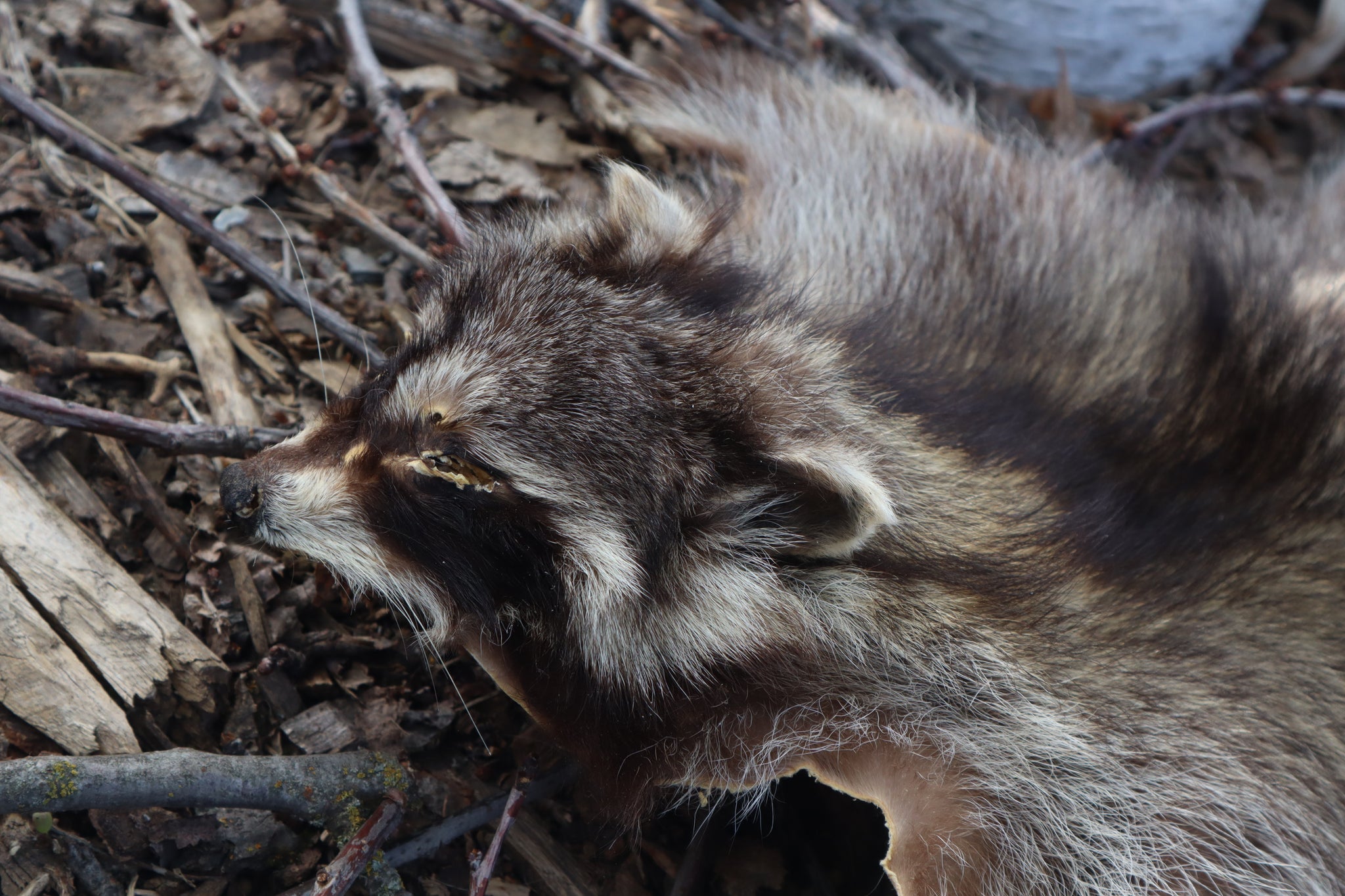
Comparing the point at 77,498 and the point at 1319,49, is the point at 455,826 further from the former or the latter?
the point at 1319,49

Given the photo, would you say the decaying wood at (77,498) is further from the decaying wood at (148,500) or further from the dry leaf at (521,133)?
the dry leaf at (521,133)

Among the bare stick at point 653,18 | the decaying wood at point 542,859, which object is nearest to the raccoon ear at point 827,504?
the decaying wood at point 542,859

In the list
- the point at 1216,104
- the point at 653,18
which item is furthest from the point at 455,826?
the point at 1216,104

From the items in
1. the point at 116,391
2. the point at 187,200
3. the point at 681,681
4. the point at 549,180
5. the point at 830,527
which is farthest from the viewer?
the point at 549,180

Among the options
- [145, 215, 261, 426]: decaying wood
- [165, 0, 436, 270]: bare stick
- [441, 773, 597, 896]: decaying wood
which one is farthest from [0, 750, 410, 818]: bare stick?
[165, 0, 436, 270]: bare stick

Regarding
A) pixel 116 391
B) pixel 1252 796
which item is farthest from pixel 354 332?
pixel 1252 796

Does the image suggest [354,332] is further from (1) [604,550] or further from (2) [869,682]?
(2) [869,682]
